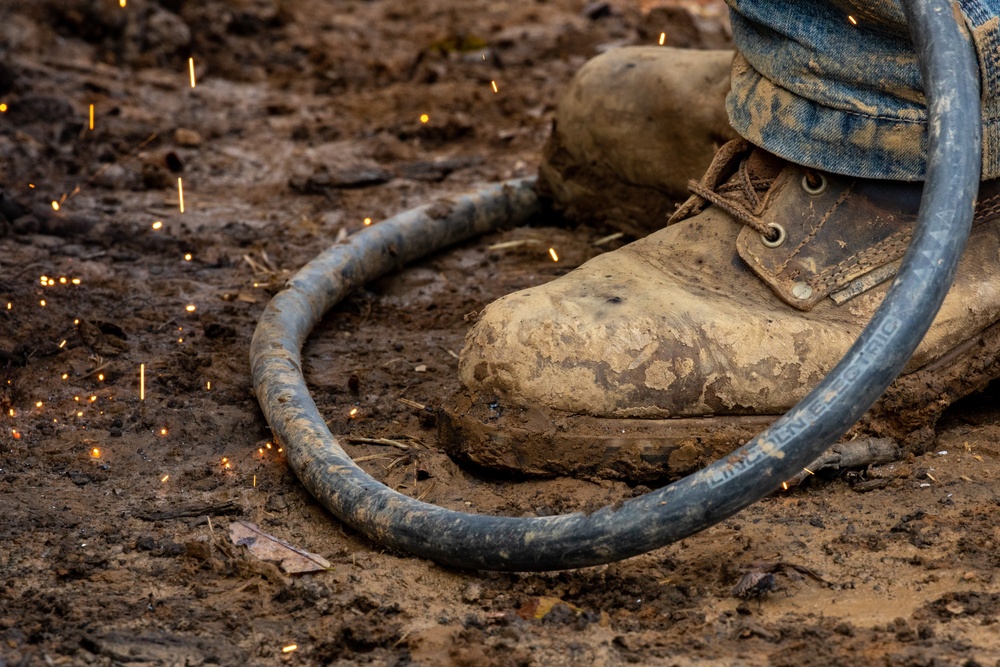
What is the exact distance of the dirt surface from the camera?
1.59m

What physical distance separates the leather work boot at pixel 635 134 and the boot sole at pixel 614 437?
92 cm

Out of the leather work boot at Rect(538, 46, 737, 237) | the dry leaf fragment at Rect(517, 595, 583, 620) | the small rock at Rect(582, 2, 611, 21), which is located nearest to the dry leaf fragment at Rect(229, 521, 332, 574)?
the dry leaf fragment at Rect(517, 595, 583, 620)

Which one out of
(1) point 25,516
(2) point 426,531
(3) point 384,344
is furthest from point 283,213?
(2) point 426,531

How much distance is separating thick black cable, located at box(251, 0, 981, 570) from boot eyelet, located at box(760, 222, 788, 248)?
0.43 meters

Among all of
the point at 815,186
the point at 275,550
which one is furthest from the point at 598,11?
the point at 275,550

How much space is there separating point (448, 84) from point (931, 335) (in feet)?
9.06

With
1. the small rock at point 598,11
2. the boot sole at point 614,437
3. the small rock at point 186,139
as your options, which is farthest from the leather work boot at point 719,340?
the small rock at point 598,11

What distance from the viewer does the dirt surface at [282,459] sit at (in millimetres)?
1592

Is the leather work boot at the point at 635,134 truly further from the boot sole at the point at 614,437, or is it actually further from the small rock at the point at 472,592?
the small rock at the point at 472,592

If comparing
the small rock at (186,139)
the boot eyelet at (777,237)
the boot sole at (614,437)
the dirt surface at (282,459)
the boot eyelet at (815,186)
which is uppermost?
the boot eyelet at (815,186)

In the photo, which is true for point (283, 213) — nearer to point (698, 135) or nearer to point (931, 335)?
point (698, 135)

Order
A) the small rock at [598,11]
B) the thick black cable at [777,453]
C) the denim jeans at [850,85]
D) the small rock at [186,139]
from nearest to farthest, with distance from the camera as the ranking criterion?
the thick black cable at [777,453] → the denim jeans at [850,85] → the small rock at [186,139] → the small rock at [598,11]

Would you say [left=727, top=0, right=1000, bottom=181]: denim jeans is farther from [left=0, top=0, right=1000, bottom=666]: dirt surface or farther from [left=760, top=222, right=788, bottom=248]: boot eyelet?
[left=0, top=0, right=1000, bottom=666]: dirt surface

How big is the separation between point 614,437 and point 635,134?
1253mm
